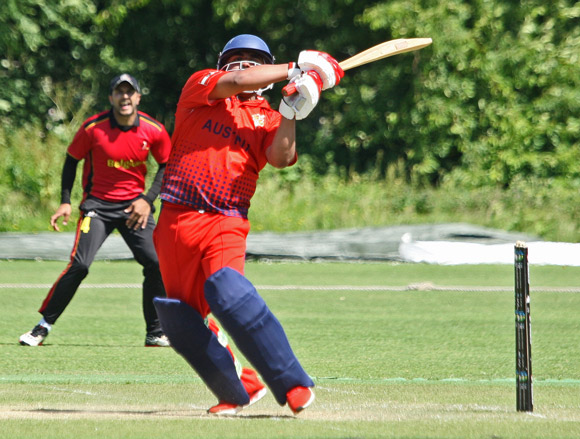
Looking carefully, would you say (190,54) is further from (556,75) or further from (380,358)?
(380,358)

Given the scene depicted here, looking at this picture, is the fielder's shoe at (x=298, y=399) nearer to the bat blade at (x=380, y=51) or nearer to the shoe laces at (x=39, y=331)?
the bat blade at (x=380, y=51)

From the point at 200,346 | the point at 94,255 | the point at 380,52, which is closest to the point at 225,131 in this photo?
the point at 380,52

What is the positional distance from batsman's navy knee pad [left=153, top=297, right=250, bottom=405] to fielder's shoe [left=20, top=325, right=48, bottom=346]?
3.03 meters

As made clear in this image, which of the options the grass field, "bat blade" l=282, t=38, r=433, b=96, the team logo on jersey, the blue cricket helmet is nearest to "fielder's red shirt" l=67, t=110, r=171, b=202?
the grass field

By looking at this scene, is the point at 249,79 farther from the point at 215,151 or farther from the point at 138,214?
the point at 138,214

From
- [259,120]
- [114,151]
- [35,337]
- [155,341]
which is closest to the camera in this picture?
[259,120]

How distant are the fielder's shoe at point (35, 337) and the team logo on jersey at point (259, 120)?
11.1ft

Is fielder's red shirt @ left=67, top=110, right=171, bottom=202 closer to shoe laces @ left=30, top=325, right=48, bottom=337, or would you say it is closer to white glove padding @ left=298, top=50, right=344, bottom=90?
shoe laces @ left=30, top=325, right=48, bottom=337

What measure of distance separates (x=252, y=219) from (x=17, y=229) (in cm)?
383

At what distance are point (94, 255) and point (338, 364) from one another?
2.10 meters

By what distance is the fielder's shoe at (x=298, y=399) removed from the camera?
482 cm

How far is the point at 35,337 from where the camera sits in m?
7.76

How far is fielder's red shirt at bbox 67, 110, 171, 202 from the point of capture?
8.15 m

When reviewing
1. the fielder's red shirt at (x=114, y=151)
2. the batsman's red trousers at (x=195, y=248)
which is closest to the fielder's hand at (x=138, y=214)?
the fielder's red shirt at (x=114, y=151)
